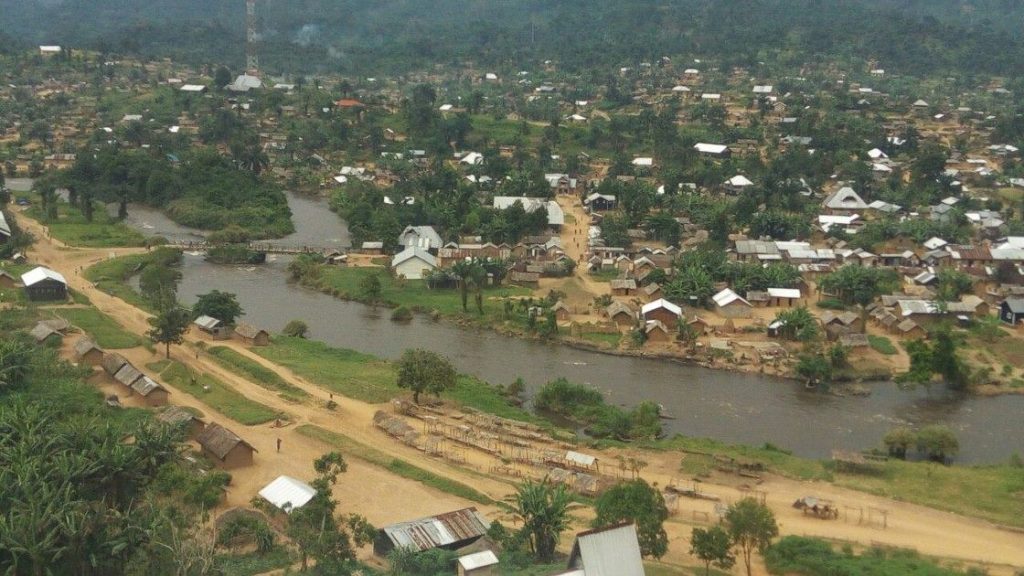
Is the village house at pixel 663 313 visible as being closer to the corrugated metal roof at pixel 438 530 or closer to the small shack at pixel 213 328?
the small shack at pixel 213 328

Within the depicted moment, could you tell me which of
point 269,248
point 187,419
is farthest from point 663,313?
point 269,248

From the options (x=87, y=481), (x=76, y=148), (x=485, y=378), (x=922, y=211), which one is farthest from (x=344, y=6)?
(x=87, y=481)

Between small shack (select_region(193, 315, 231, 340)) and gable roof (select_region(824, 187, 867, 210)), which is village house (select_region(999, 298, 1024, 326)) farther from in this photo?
small shack (select_region(193, 315, 231, 340))

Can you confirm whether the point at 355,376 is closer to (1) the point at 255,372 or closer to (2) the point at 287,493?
(1) the point at 255,372

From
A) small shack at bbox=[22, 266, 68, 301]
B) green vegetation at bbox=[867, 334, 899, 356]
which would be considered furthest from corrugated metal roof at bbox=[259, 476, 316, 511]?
green vegetation at bbox=[867, 334, 899, 356]

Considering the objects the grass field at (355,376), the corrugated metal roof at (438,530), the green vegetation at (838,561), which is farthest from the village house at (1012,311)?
the corrugated metal roof at (438,530)

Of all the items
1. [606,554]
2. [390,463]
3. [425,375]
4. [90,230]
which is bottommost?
[90,230]
